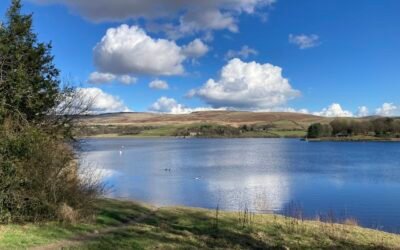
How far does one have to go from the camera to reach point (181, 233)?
1922 cm

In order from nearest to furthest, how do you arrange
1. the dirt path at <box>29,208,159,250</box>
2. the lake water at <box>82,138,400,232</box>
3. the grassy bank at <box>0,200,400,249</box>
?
the dirt path at <box>29,208,159,250</box>, the grassy bank at <box>0,200,400,249</box>, the lake water at <box>82,138,400,232</box>

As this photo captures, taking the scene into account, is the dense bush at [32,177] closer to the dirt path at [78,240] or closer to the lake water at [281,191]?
the dirt path at [78,240]

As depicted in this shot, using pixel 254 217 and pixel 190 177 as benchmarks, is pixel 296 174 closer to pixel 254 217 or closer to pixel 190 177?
pixel 190 177

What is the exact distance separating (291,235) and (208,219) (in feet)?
16.6

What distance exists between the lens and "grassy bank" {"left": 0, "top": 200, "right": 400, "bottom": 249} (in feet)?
51.1

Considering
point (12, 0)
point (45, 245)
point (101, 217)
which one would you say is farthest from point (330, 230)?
point (12, 0)

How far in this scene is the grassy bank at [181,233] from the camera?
51.1 ft

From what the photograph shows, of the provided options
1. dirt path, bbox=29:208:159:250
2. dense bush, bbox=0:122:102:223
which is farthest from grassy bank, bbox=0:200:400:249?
dense bush, bbox=0:122:102:223

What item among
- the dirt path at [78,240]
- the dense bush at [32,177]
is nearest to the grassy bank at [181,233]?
the dirt path at [78,240]

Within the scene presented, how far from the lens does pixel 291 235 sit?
20719 millimetres

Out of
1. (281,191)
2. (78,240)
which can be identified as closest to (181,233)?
(78,240)

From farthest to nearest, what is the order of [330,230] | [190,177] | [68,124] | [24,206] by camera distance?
1. [190,177]
2. [68,124]
3. [330,230]
4. [24,206]

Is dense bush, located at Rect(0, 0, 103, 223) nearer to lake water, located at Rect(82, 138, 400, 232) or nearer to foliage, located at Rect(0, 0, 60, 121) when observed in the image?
foliage, located at Rect(0, 0, 60, 121)

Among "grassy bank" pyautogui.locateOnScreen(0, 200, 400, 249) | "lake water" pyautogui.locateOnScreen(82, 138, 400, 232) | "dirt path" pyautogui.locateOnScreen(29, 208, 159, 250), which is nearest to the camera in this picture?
"dirt path" pyautogui.locateOnScreen(29, 208, 159, 250)
